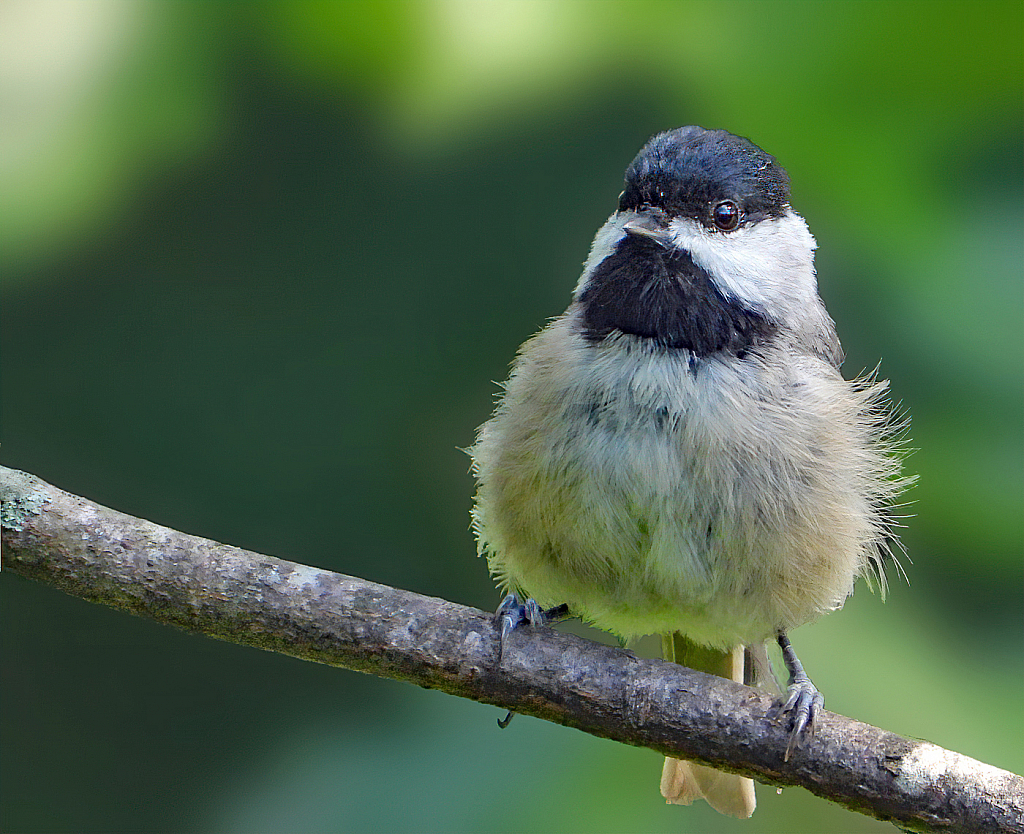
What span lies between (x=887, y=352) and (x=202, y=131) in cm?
198

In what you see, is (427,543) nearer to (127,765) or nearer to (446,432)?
(446,432)

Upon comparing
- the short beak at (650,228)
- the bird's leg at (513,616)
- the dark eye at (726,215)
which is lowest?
the bird's leg at (513,616)

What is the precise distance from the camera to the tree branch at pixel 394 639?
156 centimetres

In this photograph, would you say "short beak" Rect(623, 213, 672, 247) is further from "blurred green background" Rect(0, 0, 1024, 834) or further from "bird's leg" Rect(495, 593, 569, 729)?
"blurred green background" Rect(0, 0, 1024, 834)

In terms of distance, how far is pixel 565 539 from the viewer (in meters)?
1.81

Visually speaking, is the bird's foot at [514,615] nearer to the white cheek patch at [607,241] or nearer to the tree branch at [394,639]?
the tree branch at [394,639]

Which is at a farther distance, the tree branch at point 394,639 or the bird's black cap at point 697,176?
the bird's black cap at point 697,176

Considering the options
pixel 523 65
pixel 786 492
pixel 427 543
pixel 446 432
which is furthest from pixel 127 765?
pixel 523 65

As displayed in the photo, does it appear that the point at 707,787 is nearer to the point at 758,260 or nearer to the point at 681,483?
the point at 681,483

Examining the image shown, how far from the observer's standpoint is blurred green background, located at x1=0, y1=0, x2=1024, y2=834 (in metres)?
2.45

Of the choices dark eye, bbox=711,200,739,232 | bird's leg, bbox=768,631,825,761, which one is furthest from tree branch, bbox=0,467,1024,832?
dark eye, bbox=711,200,739,232

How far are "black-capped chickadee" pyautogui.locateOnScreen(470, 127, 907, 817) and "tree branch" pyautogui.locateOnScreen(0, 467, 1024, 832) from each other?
10 cm

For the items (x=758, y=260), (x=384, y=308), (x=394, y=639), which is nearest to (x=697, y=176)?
(x=758, y=260)

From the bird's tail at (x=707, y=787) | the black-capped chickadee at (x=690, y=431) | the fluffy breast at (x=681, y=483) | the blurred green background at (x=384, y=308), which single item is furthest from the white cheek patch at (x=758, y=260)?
the bird's tail at (x=707, y=787)
